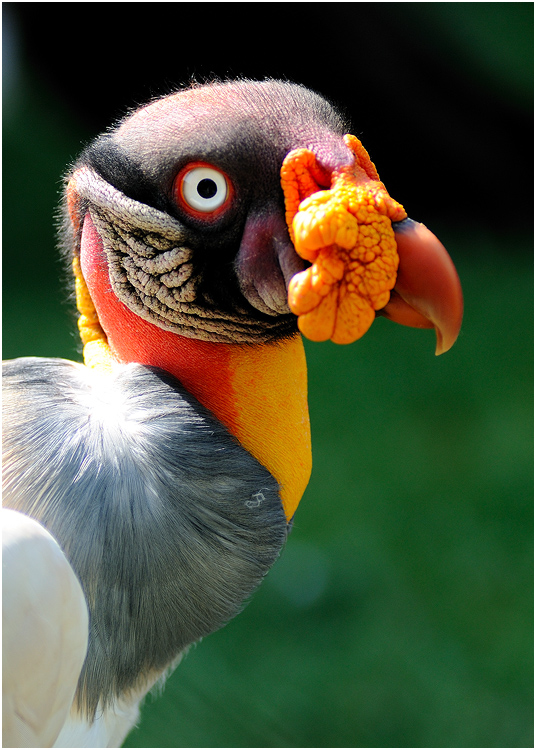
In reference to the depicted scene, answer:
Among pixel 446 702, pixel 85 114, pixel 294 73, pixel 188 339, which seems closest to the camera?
pixel 188 339

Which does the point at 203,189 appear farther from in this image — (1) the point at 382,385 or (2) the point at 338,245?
(1) the point at 382,385

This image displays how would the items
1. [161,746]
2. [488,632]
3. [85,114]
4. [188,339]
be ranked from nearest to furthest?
[188,339] < [161,746] < [488,632] < [85,114]

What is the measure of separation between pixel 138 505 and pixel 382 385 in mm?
4467

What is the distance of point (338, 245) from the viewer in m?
1.32

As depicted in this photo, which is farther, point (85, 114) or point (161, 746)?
point (85, 114)

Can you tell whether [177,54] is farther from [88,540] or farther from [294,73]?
[88,540]

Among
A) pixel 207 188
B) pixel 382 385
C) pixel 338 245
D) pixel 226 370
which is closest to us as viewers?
pixel 338 245

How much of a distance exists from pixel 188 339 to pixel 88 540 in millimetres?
474

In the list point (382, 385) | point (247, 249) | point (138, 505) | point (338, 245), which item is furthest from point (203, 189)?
point (382, 385)

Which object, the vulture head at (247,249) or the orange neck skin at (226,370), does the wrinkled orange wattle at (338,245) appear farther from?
the orange neck skin at (226,370)

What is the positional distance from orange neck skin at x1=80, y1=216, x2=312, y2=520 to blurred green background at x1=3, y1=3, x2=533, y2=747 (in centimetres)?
48

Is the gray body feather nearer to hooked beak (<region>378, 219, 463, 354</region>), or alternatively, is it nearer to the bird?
the bird

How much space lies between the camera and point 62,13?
6.61m

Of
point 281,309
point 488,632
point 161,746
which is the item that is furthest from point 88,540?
point 488,632
